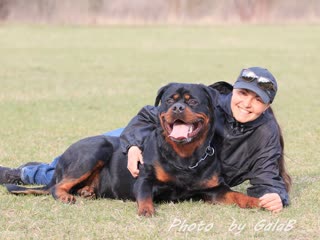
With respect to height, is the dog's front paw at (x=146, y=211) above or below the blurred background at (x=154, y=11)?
above

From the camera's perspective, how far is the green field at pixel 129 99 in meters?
5.04

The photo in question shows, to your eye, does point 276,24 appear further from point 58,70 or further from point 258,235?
point 258,235

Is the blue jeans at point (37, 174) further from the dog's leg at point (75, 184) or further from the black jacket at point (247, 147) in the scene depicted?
the black jacket at point (247, 147)

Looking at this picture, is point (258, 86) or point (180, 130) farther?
point (258, 86)

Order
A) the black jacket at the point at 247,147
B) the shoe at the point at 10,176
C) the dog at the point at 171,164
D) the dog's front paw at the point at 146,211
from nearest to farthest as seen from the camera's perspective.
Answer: the dog's front paw at the point at 146,211 < the dog at the point at 171,164 < the black jacket at the point at 247,147 < the shoe at the point at 10,176

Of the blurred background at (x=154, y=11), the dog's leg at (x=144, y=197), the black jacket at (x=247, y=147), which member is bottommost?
the blurred background at (x=154, y=11)

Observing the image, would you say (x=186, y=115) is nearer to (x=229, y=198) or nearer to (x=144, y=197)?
(x=144, y=197)

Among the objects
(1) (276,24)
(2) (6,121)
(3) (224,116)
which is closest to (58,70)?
(2) (6,121)

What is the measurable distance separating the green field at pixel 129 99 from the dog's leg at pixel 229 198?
0.08 m

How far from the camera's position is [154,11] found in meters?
41.3

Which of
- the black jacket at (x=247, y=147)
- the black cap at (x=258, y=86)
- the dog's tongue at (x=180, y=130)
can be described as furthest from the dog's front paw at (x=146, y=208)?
the black cap at (x=258, y=86)

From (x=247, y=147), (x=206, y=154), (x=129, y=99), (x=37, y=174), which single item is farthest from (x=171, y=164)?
(x=129, y=99)

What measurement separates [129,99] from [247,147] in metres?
8.52

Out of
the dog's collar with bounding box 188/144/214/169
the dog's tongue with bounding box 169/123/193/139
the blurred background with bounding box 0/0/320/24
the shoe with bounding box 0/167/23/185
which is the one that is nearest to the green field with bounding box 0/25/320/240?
the dog's collar with bounding box 188/144/214/169
